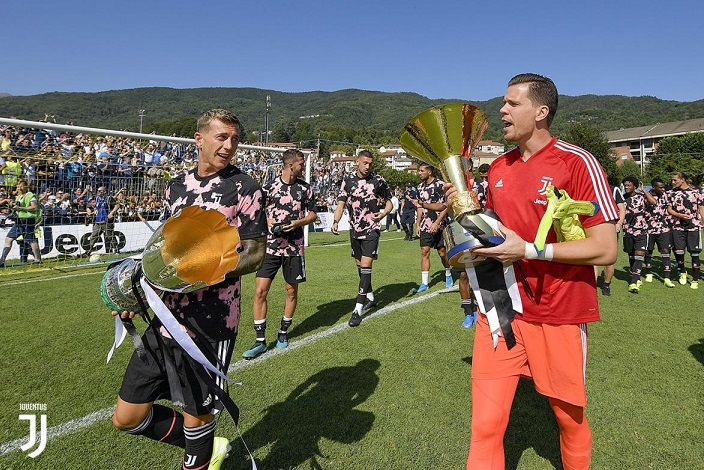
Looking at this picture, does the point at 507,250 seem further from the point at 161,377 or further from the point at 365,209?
the point at 365,209

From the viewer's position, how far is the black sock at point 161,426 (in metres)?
2.36

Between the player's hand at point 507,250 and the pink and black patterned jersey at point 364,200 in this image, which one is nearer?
the player's hand at point 507,250

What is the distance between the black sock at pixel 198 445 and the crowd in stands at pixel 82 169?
7158mm

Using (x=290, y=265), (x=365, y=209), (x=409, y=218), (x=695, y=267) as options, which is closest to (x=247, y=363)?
(x=290, y=265)

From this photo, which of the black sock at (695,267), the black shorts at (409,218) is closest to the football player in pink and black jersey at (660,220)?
the black sock at (695,267)

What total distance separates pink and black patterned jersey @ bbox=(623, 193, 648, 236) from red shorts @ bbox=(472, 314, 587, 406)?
26.7 ft

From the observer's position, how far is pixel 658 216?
8930mm

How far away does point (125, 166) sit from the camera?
10383mm

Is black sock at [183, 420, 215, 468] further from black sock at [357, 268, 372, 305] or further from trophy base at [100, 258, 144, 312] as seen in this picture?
black sock at [357, 268, 372, 305]

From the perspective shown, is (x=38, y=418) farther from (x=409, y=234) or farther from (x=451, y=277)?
(x=409, y=234)

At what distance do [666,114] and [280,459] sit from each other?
205835 mm

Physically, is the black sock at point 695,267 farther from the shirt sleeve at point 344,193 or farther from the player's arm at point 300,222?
the player's arm at point 300,222

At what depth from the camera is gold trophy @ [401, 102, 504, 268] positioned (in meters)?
1.91

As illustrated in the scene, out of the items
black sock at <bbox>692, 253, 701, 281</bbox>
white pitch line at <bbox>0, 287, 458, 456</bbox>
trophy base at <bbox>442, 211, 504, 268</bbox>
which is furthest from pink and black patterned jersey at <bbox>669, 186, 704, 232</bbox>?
trophy base at <bbox>442, 211, 504, 268</bbox>
